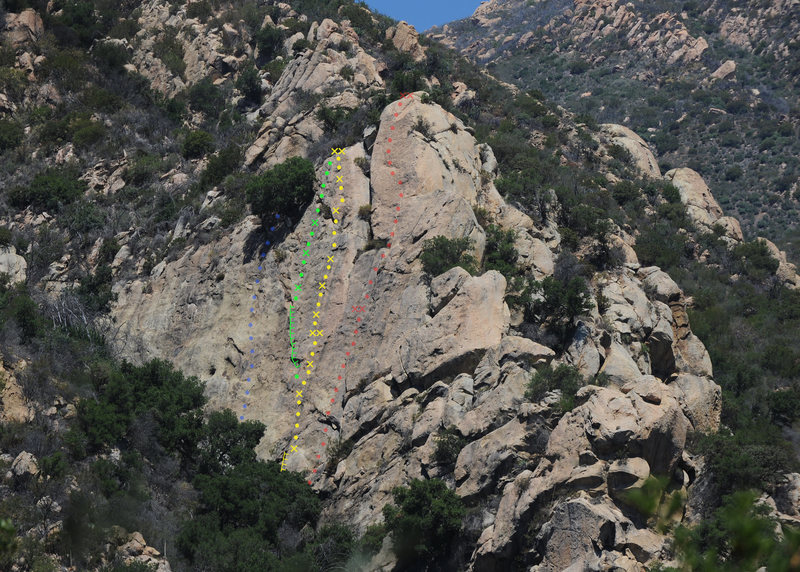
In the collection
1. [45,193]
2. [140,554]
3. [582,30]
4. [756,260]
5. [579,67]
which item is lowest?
[140,554]

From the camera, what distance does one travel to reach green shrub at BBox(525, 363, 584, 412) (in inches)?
972

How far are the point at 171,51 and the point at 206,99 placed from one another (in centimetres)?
684

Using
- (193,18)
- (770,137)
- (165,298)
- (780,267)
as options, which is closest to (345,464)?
(165,298)

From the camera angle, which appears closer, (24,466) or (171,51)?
(24,466)

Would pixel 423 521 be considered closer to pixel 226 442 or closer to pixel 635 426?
pixel 635 426

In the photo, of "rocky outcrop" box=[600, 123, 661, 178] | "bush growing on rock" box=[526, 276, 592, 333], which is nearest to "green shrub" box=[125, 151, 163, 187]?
"bush growing on rock" box=[526, 276, 592, 333]

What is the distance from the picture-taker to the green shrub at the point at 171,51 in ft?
185

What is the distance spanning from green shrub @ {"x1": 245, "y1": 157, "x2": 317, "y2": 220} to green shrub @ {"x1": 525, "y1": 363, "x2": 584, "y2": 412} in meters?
16.1

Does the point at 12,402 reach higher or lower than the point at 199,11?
lower

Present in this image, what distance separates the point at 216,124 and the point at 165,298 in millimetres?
18671

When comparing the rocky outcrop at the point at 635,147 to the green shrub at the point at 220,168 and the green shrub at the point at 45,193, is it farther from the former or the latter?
the green shrub at the point at 45,193

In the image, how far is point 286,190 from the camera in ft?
121

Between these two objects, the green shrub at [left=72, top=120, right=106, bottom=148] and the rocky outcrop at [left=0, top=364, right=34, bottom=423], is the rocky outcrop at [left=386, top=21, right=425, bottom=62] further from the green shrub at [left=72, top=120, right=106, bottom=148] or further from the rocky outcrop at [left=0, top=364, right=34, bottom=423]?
the rocky outcrop at [left=0, top=364, right=34, bottom=423]

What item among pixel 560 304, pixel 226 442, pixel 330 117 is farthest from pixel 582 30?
pixel 226 442
